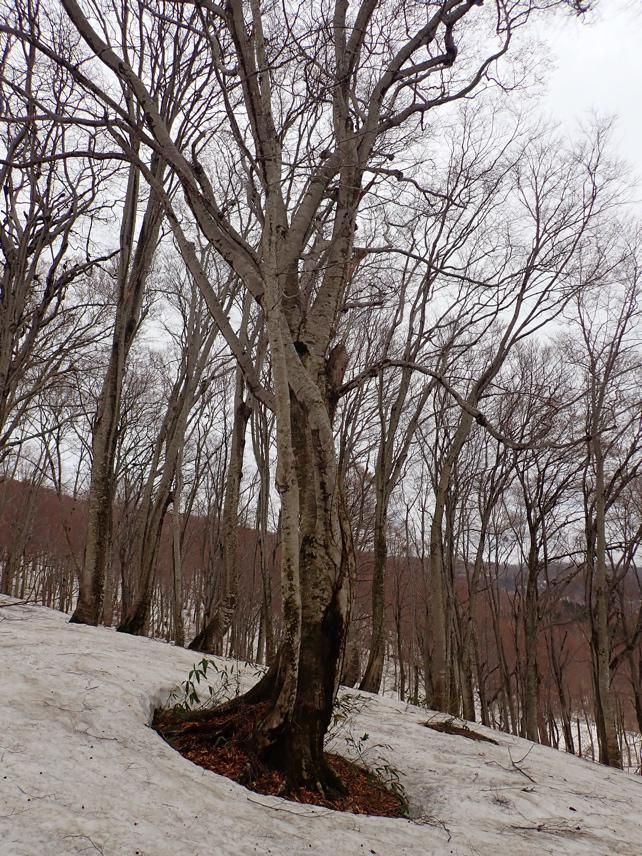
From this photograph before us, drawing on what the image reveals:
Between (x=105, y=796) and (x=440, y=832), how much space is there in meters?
1.69

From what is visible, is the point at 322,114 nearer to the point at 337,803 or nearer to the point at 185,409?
→ the point at 185,409

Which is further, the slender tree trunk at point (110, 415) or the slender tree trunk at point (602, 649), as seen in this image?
the slender tree trunk at point (602, 649)

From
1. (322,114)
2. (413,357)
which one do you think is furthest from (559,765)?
(322,114)

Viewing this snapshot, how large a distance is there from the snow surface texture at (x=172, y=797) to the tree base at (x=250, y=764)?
0.59 feet

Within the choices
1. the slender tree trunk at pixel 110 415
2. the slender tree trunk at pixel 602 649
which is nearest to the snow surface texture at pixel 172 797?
the slender tree trunk at pixel 110 415

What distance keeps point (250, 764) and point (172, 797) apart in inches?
27.6

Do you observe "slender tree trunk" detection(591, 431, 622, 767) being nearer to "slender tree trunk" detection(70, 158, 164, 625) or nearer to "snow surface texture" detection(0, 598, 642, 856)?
"snow surface texture" detection(0, 598, 642, 856)

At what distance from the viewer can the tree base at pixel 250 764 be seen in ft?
9.53

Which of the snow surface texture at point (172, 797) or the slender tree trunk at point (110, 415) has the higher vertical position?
the slender tree trunk at point (110, 415)

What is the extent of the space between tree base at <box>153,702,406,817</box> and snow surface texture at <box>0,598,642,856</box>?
0.18m

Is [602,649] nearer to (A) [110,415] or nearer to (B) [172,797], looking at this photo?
(A) [110,415]

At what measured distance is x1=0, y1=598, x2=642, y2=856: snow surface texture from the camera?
6.52ft

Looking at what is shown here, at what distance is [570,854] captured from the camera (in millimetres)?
2705

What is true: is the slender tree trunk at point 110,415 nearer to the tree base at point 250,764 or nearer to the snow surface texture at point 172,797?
the snow surface texture at point 172,797
